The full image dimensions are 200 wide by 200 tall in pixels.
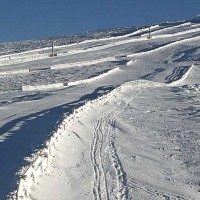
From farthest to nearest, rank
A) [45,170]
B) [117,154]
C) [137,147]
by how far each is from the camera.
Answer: [137,147] → [117,154] → [45,170]

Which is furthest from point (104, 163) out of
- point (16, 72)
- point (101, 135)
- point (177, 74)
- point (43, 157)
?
point (16, 72)

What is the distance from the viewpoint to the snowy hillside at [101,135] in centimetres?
1445

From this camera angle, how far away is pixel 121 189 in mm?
14281

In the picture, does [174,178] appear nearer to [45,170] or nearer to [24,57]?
[45,170]

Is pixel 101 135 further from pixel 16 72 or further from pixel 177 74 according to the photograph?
pixel 16 72

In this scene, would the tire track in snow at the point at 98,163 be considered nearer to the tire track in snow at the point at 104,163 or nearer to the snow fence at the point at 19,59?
the tire track in snow at the point at 104,163

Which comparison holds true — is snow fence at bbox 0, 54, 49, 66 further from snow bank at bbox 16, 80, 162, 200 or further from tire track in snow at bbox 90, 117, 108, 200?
tire track in snow at bbox 90, 117, 108, 200

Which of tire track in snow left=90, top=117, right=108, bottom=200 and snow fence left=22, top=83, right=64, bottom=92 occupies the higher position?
tire track in snow left=90, top=117, right=108, bottom=200

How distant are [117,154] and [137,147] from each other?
61.2 inches

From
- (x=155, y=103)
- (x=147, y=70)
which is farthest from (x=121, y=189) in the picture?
(x=147, y=70)

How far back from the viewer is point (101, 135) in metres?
20.9

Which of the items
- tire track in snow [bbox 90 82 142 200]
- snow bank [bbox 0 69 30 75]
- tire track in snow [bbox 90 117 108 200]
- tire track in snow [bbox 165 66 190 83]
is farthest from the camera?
snow bank [bbox 0 69 30 75]

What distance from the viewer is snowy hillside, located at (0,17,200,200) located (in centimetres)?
1445

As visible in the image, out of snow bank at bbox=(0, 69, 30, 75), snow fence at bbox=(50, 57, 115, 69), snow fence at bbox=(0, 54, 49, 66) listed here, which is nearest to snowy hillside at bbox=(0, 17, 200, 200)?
snow bank at bbox=(0, 69, 30, 75)
